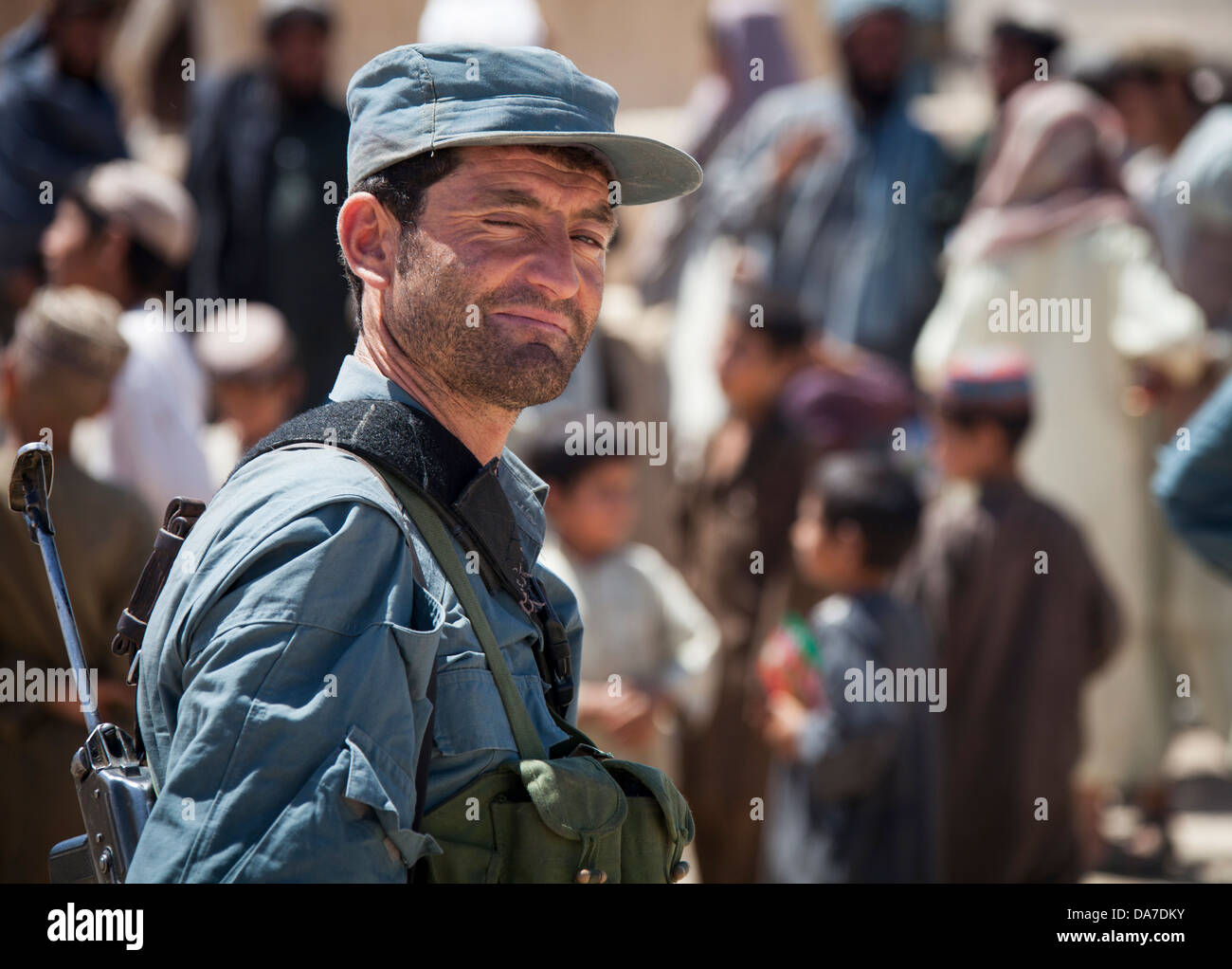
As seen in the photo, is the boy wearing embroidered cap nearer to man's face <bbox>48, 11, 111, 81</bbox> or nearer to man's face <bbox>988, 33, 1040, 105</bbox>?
man's face <bbox>988, 33, 1040, 105</bbox>

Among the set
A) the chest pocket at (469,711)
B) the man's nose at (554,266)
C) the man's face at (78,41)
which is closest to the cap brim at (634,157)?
the man's nose at (554,266)

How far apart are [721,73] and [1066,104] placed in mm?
1988

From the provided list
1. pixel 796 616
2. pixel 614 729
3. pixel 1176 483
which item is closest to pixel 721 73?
pixel 796 616

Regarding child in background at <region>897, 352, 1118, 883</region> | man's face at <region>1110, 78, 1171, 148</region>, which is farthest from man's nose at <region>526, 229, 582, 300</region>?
man's face at <region>1110, 78, 1171, 148</region>

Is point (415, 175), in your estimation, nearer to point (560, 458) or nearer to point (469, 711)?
point (469, 711)

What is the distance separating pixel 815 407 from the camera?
5.44 metres

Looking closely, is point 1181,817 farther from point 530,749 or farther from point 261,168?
point 530,749

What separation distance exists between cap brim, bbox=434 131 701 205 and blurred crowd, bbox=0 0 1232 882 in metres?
1.79

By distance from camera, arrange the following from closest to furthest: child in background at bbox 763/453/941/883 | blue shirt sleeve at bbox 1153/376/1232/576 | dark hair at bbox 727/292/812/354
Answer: blue shirt sleeve at bbox 1153/376/1232/576, child in background at bbox 763/453/941/883, dark hair at bbox 727/292/812/354

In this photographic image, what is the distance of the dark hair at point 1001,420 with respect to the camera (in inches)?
201

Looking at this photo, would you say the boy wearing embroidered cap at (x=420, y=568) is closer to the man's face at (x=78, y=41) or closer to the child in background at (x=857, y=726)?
the child in background at (x=857, y=726)

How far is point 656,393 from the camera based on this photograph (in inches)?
247

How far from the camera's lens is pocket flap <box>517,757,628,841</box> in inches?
67.6

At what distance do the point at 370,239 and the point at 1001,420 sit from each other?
3.48 metres
